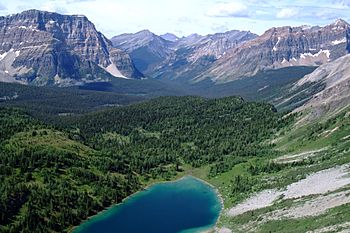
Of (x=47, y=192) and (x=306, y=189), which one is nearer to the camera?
(x=306, y=189)

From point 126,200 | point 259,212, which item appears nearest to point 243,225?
point 259,212

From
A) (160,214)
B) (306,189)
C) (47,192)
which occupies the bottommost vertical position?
(160,214)

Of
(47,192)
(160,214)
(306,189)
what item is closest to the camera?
(306,189)

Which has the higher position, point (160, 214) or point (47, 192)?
point (47, 192)

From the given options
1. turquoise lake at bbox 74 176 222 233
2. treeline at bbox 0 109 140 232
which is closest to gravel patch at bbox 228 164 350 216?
turquoise lake at bbox 74 176 222 233

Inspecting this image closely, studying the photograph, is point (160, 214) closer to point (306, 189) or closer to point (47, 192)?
point (47, 192)

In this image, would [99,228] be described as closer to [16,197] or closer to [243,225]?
[16,197]

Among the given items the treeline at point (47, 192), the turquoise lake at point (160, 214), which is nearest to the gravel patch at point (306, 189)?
the turquoise lake at point (160, 214)

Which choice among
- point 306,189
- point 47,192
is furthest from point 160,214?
point 306,189

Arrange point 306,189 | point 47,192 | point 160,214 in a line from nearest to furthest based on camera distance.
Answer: point 306,189 < point 47,192 < point 160,214
